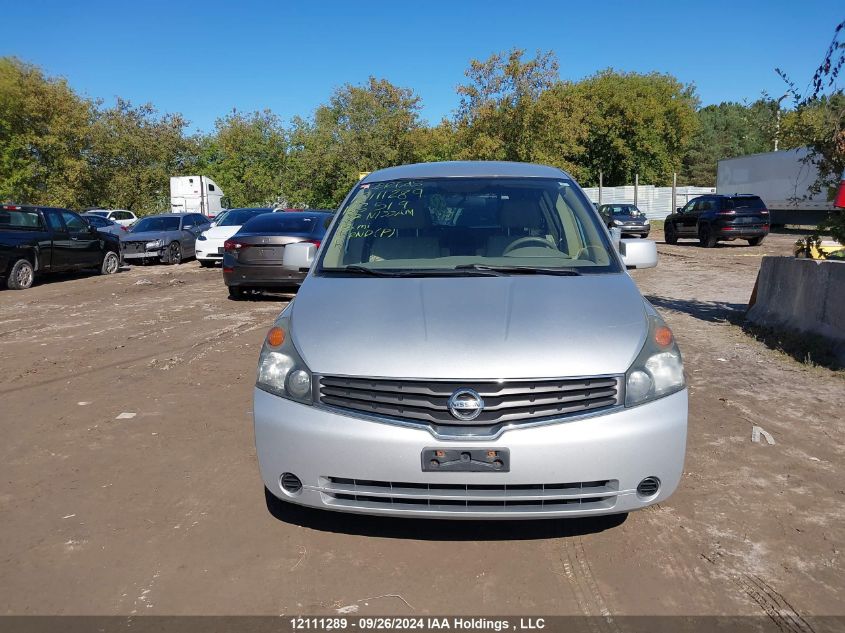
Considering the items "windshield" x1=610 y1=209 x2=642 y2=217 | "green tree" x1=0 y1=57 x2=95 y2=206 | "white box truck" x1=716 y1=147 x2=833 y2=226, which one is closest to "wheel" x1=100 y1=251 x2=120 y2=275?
"windshield" x1=610 y1=209 x2=642 y2=217

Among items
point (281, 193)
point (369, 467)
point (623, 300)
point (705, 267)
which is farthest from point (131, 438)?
point (281, 193)

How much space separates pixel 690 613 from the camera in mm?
2883

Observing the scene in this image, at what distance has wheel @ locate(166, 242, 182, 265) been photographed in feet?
68.3

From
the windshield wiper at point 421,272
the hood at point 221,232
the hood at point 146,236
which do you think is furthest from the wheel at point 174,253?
the windshield wiper at point 421,272

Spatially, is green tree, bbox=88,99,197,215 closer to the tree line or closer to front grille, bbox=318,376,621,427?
the tree line

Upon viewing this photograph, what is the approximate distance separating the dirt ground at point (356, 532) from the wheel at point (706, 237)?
1845cm

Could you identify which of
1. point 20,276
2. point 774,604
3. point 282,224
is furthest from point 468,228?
point 20,276

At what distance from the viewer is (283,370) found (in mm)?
3299

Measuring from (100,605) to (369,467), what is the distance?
4.02 feet

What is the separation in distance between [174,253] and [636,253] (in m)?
18.6

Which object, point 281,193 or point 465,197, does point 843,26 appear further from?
point 281,193

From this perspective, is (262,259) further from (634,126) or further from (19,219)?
(634,126)

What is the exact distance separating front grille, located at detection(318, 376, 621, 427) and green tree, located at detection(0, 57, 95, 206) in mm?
41451

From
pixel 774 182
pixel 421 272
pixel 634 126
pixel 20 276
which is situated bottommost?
pixel 20 276
